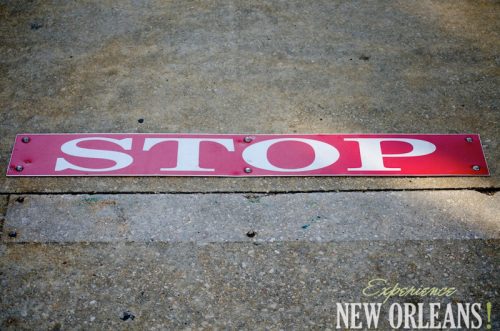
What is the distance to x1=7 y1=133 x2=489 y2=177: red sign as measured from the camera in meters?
3.20

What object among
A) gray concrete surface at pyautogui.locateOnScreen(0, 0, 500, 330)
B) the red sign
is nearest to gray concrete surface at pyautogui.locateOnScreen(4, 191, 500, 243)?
gray concrete surface at pyautogui.locateOnScreen(0, 0, 500, 330)

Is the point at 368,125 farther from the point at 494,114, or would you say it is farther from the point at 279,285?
the point at 279,285

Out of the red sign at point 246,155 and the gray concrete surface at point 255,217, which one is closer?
the gray concrete surface at point 255,217

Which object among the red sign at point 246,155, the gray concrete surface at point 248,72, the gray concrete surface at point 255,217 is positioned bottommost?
the gray concrete surface at point 255,217

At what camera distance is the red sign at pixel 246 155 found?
10.5 ft

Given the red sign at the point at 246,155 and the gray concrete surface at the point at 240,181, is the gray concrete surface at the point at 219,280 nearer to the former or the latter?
the gray concrete surface at the point at 240,181

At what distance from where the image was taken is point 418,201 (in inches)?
122

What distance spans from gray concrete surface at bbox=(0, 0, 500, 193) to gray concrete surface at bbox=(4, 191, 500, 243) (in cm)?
9

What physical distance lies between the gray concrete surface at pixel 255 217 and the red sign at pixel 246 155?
0.18m

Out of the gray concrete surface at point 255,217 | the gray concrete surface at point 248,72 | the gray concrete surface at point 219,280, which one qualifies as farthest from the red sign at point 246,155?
the gray concrete surface at point 219,280

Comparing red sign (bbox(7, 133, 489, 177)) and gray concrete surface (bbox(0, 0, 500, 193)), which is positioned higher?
gray concrete surface (bbox(0, 0, 500, 193))

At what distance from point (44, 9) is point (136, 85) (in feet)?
4.48

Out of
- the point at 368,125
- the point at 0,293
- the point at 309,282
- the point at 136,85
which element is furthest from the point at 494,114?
the point at 0,293

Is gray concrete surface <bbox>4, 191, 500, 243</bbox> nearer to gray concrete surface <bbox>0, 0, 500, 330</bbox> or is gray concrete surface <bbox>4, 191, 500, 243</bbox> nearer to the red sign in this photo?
gray concrete surface <bbox>0, 0, 500, 330</bbox>
